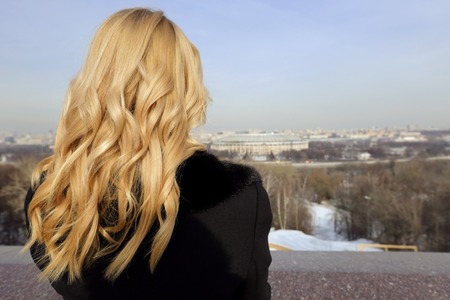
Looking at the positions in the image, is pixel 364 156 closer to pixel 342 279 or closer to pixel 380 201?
pixel 380 201

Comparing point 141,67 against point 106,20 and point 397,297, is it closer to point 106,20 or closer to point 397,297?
point 106,20

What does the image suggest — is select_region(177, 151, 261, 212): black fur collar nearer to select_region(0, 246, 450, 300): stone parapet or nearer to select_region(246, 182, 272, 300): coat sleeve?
select_region(246, 182, 272, 300): coat sleeve

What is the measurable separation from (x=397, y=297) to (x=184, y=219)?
84.8 inches

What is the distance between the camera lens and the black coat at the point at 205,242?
0.90 m

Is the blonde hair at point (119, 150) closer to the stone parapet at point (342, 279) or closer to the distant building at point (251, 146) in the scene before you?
the distant building at point (251, 146)

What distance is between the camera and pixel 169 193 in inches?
34.9

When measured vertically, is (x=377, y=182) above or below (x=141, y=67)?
below

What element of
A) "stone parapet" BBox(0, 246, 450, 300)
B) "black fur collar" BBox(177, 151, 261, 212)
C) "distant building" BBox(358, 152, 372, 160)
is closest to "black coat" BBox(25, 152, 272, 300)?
"black fur collar" BBox(177, 151, 261, 212)

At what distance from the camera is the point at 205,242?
917mm

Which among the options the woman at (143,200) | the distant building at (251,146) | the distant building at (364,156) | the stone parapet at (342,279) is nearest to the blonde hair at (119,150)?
the woman at (143,200)

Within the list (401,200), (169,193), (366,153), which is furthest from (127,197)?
(366,153)

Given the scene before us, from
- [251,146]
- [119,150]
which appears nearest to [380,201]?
[251,146]

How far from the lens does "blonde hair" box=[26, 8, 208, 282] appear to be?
900mm

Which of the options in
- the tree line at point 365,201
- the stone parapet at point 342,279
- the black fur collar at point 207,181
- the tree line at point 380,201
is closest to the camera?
the black fur collar at point 207,181
